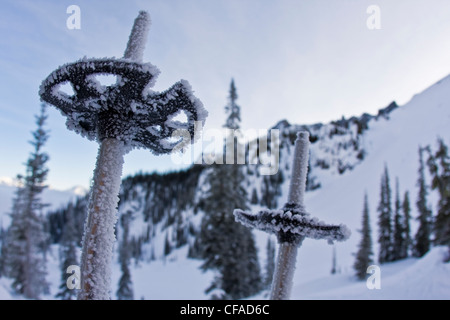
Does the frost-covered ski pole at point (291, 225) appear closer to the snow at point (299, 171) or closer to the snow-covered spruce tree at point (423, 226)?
the snow at point (299, 171)

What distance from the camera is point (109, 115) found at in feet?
6.59

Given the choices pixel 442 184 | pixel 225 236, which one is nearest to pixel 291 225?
pixel 225 236

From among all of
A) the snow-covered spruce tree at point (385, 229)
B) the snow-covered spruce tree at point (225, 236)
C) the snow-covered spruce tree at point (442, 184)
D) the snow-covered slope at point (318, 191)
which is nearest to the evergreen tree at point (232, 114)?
the snow-covered spruce tree at point (225, 236)

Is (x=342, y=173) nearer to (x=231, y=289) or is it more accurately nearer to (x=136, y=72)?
(x=231, y=289)

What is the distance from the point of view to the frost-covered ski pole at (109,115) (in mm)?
1753

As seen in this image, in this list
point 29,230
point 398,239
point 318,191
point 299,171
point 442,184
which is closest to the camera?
point 299,171

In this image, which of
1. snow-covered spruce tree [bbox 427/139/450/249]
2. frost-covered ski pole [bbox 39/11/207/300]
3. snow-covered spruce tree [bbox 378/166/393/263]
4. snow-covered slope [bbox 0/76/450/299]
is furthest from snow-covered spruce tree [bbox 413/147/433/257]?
frost-covered ski pole [bbox 39/11/207/300]

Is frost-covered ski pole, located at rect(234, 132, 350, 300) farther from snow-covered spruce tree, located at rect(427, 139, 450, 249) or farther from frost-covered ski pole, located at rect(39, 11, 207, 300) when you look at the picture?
snow-covered spruce tree, located at rect(427, 139, 450, 249)

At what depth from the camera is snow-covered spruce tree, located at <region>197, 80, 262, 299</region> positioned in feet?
56.5

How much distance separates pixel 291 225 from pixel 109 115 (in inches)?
69.0

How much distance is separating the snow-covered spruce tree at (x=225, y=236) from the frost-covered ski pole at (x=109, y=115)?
15587 millimetres

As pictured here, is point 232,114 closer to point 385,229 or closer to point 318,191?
point 385,229

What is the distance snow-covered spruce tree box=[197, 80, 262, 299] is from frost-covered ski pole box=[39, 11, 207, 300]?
51.1ft
